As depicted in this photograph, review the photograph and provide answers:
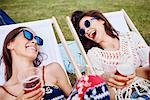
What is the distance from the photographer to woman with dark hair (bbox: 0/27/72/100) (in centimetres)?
146

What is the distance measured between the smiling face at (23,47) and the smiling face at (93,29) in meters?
0.29

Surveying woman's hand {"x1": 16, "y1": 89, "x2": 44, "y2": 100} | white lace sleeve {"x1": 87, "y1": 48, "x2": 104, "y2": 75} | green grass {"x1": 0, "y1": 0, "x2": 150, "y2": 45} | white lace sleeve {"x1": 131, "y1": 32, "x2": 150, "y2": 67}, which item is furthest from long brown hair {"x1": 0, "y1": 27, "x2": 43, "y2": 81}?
green grass {"x1": 0, "y1": 0, "x2": 150, "y2": 45}

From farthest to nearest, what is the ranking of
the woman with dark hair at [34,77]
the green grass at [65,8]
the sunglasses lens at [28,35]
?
Answer: the green grass at [65,8] → the sunglasses lens at [28,35] → the woman with dark hair at [34,77]

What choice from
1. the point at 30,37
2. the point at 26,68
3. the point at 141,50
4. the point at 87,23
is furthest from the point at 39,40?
the point at 141,50

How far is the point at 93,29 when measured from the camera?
1716 millimetres

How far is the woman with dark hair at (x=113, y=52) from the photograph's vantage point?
158 cm

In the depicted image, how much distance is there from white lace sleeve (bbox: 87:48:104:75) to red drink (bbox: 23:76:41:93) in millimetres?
302

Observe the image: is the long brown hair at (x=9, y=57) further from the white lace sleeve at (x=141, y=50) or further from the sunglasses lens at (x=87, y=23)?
the white lace sleeve at (x=141, y=50)

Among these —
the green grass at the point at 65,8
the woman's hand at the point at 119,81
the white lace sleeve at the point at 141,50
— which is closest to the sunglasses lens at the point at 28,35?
the woman's hand at the point at 119,81

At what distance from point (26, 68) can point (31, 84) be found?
9 centimetres

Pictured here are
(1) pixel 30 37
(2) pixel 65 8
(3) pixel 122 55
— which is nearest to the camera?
(1) pixel 30 37

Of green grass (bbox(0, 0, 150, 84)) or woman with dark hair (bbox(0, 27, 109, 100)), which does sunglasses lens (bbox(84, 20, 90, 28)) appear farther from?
green grass (bbox(0, 0, 150, 84))

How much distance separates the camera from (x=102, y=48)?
66.8 inches

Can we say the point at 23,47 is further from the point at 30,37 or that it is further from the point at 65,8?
the point at 65,8
